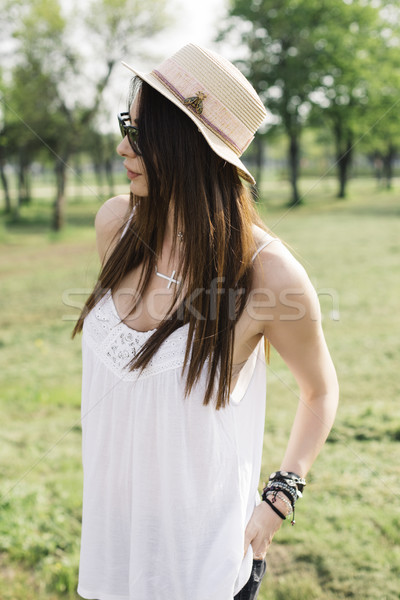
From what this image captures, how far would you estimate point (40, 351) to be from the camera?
6.46m

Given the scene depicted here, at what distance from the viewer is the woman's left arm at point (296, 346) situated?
1.23 metres

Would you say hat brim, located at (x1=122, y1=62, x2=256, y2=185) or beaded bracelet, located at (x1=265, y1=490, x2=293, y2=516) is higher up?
hat brim, located at (x1=122, y1=62, x2=256, y2=185)

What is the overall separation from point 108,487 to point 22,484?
7.22 ft

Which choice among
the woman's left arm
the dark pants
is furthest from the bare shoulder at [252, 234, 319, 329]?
the dark pants

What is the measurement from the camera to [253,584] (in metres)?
1.42

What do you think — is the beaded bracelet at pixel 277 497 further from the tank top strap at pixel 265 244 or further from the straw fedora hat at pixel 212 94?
the straw fedora hat at pixel 212 94

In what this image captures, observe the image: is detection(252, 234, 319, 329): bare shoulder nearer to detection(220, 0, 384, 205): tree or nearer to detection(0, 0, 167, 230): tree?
detection(0, 0, 167, 230): tree

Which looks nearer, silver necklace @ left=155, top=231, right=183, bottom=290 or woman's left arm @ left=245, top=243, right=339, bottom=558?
woman's left arm @ left=245, top=243, right=339, bottom=558

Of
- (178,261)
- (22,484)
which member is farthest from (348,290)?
(178,261)

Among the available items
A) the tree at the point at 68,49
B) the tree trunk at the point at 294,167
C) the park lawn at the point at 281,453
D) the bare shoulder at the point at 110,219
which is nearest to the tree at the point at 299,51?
the tree trunk at the point at 294,167

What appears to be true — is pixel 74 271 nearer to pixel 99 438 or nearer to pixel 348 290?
pixel 348 290

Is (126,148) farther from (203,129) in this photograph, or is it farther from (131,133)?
(203,129)

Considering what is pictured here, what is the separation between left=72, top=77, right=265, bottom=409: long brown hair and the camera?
4.15 feet

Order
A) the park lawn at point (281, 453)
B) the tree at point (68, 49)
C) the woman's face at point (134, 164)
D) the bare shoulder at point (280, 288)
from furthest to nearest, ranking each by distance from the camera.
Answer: the tree at point (68, 49)
the park lawn at point (281, 453)
the woman's face at point (134, 164)
the bare shoulder at point (280, 288)
